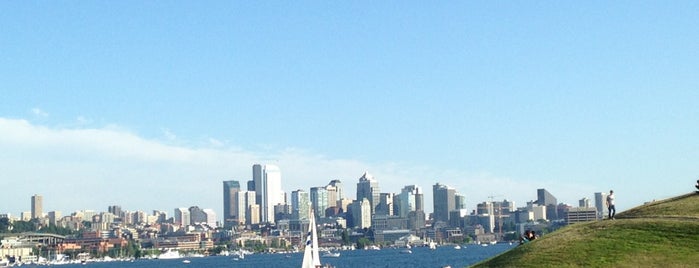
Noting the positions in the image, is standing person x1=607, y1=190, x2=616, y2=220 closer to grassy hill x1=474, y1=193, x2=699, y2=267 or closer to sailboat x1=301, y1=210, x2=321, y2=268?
grassy hill x1=474, y1=193, x2=699, y2=267

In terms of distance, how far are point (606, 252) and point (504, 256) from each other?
→ 5.48 meters

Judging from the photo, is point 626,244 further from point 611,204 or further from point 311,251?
point 311,251

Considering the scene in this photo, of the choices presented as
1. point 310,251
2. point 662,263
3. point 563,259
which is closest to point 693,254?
point 662,263

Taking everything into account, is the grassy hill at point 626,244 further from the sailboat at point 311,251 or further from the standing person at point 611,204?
the sailboat at point 311,251

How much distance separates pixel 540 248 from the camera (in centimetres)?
4331

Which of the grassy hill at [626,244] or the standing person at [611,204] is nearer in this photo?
the grassy hill at [626,244]

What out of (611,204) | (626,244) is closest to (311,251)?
(611,204)

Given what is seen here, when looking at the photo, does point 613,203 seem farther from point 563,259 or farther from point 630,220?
point 563,259

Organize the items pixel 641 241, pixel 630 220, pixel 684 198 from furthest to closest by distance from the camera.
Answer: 1. pixel 684 198
2. pixel 630 220
3. pixel 641 241

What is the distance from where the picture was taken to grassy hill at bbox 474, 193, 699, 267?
130ft

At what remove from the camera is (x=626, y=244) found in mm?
41469

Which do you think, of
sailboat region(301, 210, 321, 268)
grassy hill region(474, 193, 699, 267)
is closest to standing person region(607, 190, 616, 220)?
grassy hill region(474, 193, 699, 267)

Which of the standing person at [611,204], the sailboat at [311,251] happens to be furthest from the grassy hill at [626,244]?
the sailboat at [311,251]

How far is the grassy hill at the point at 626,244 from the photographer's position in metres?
39.8
